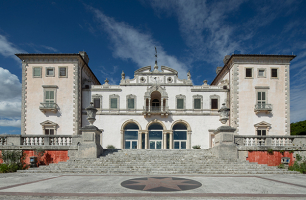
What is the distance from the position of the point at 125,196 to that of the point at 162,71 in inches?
937

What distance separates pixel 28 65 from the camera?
90.8ft

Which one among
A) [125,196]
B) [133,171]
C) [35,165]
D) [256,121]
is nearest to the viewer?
[125,196]

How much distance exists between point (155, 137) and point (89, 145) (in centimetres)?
1391

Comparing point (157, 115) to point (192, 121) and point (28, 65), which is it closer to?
point (192, 121)

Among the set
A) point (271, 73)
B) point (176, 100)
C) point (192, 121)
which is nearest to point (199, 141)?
point (192, 121)

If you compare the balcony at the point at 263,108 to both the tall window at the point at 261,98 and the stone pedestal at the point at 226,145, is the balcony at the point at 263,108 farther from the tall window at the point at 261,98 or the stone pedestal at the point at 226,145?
the stone pedestal at the point at 226,145

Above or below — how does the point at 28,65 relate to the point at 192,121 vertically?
above

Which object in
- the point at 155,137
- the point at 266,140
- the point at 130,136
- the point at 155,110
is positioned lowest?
the point at 155,137

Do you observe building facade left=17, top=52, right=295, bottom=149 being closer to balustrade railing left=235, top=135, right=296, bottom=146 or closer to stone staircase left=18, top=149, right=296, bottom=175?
balustrade railing left=235, top=135, right=296, bottom=146

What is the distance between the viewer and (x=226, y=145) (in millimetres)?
15617

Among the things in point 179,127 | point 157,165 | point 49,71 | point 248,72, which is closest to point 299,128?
point 248,72

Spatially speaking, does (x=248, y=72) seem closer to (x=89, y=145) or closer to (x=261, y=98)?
(x=261, y=98)

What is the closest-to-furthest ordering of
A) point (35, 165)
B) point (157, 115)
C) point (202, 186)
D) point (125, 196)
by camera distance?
point (125, 196)
point (202, 186)
point (35, 165)
point (157, 115)

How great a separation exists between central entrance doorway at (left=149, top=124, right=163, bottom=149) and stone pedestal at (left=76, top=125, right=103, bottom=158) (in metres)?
13.1
